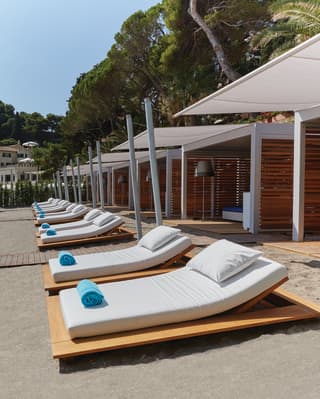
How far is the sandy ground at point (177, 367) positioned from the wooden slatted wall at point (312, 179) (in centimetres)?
607

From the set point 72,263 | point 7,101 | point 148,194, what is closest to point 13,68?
point 148,194

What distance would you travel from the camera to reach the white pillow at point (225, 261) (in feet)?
12.3

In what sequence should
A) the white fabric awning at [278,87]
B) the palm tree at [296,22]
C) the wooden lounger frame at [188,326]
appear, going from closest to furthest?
the wooden lounger frame at [188,326]
the white fabric awning at [278,87]
the palm tree at [296,22]

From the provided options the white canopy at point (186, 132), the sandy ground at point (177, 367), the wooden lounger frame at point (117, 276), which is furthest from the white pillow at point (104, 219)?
the sandy ground at point (177, 367)

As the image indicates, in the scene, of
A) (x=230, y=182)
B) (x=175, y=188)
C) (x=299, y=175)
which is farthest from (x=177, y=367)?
(x=175, y=188)

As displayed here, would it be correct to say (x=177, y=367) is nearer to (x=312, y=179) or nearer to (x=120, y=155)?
(x=312, y=179)

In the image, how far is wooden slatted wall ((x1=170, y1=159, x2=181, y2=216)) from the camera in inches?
640

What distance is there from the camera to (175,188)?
16.4 metres

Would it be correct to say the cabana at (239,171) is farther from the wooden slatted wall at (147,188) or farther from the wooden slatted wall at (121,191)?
the wooden slatted wall at (121,191)

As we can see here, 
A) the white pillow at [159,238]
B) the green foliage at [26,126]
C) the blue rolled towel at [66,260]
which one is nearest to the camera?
the blue rolled towel at [66,260]

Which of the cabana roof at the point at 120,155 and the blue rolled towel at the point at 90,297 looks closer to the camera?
the blue rolled towel at the point at 90,297

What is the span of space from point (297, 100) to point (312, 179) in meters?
2.62

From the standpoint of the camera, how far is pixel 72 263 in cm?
527

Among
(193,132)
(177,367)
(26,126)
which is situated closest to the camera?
(177,367)
